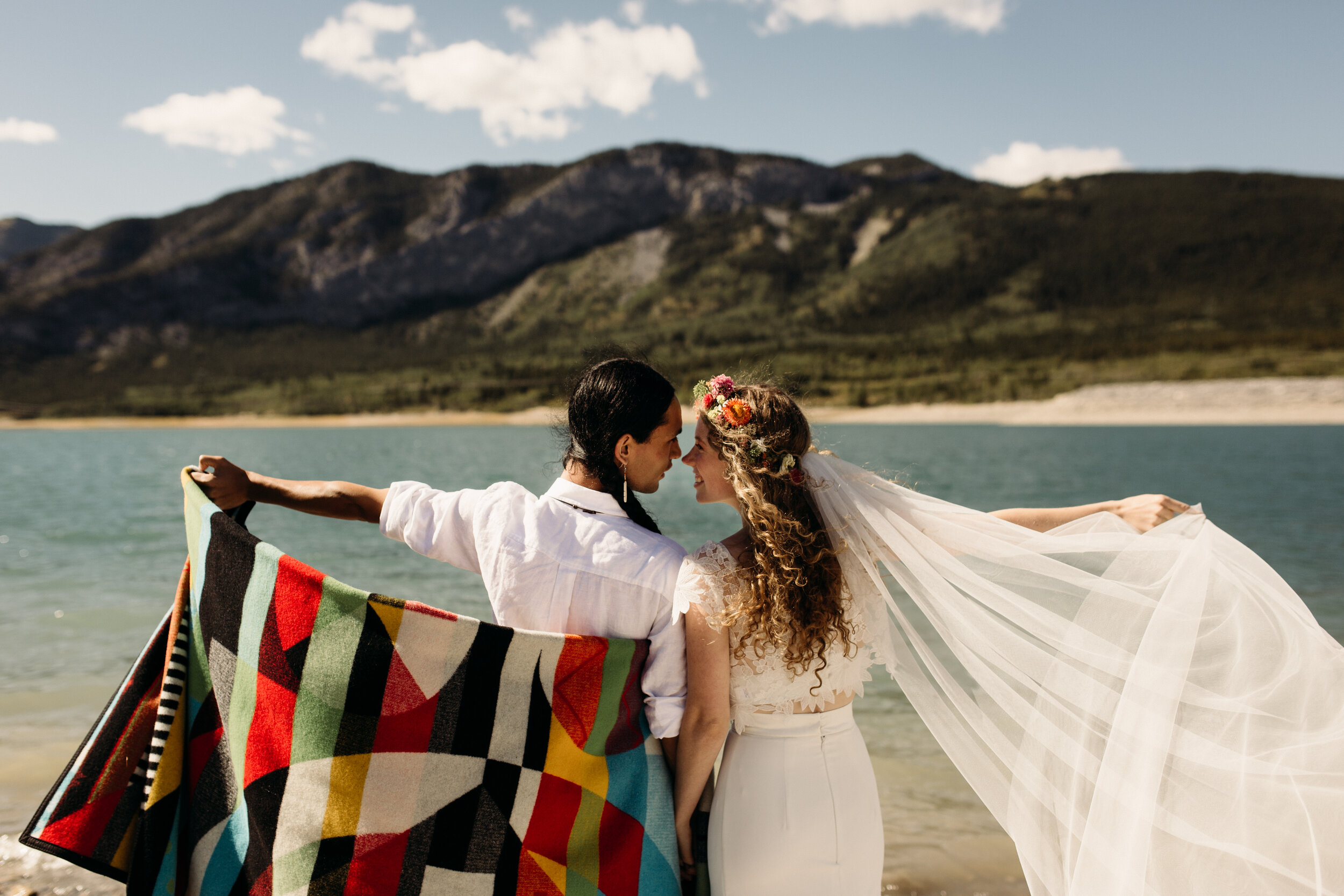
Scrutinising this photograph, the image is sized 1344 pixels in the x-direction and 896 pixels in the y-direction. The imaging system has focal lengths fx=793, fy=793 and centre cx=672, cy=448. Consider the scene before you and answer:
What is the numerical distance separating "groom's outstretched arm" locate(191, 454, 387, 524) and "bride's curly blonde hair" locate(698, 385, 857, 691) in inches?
38.2

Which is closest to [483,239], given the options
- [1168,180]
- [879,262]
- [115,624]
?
[879,262]

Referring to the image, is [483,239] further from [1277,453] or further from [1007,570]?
[1007,570]

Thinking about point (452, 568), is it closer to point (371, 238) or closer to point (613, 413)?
point (613, 413)

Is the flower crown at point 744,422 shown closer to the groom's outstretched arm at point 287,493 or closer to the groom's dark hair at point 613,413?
the groom's dark hair at point 613,413

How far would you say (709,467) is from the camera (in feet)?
6.91

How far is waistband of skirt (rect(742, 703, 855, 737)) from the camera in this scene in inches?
80.0

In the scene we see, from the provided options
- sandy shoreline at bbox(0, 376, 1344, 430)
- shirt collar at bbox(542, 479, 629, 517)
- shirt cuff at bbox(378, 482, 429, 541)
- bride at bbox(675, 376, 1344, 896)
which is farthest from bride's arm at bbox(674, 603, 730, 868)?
sandy shoreline at bbox(0, 376, 1344, 430)

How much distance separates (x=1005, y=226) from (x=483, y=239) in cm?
9229

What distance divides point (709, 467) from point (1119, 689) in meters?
1.26

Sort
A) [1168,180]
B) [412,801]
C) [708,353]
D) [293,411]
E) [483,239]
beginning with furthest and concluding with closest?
1. [483,239]
2. [1168,180]
3. [708,353]
4. [293,411]
5. [412,801]

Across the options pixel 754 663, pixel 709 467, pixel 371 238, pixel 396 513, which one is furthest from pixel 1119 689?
pixel 371 238

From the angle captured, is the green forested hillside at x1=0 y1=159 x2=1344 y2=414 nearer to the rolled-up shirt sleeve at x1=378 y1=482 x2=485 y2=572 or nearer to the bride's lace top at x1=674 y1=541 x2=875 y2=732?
the bride's lace top at x1=674 y1=541 x2=875 y2=732

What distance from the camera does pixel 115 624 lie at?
834cm

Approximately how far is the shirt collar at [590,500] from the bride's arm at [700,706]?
30cm
